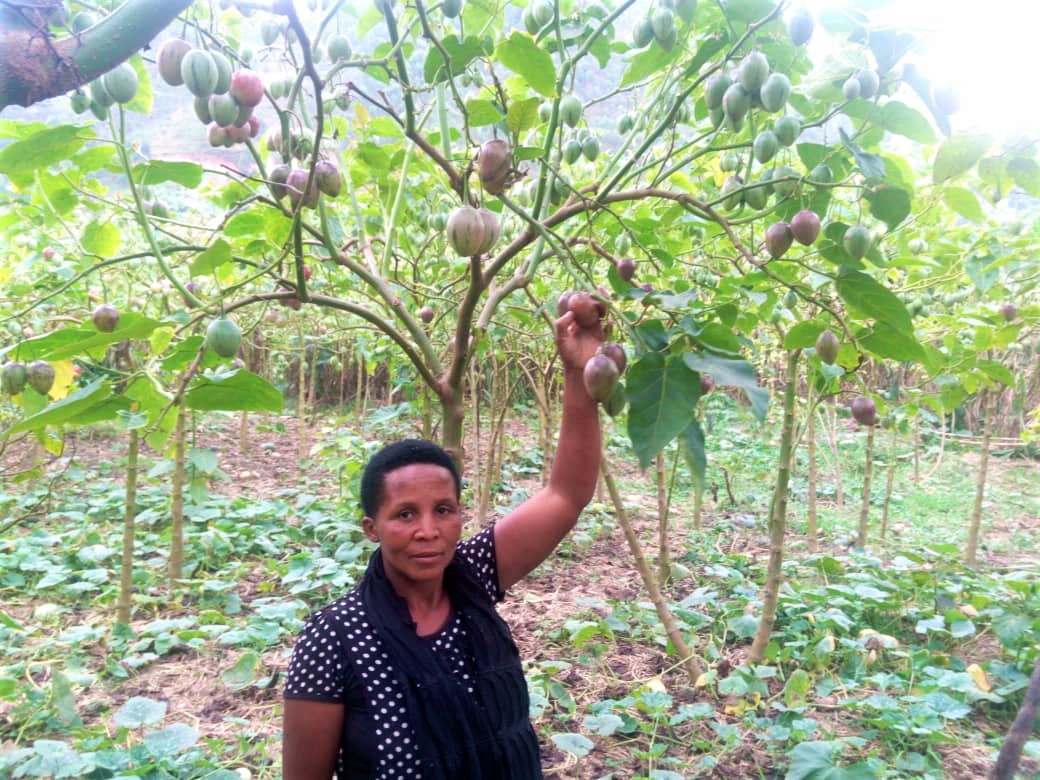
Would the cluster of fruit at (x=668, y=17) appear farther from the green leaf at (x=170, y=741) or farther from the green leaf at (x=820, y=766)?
the green leaf at (x=170, y=741)

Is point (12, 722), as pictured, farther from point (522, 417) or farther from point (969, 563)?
point (522, 417)

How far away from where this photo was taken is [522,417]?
877 cm

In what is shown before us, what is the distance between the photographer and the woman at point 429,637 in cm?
110

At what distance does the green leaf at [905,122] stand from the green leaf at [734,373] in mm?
599

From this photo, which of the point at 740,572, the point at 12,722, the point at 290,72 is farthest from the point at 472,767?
the point at 740,572

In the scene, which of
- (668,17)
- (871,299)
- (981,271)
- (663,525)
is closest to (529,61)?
(668,17)

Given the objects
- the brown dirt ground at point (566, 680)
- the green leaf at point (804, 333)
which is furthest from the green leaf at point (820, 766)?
the green leaf at point (804, 333)

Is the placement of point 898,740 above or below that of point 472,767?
below

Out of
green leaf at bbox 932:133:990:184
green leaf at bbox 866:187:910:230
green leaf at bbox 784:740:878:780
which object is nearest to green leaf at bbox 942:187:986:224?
green leaf at bbox 932:133:990:184

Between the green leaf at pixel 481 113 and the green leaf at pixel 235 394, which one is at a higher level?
the green leaf at pixel 481 113

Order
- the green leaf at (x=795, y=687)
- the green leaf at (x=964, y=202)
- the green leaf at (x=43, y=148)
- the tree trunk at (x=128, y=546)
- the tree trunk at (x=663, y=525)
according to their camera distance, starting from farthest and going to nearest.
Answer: the tree trunk at (x=663, y=525) < the tree trunk at (x=128, y=546) < the green leaf at (x=795, y=687) < the green leaf at (x=964, y=202) < the green leaf at (x=43, y=148)

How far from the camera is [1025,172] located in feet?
3.95

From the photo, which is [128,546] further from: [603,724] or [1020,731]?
[1020,731]

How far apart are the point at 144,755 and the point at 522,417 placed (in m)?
6.98
